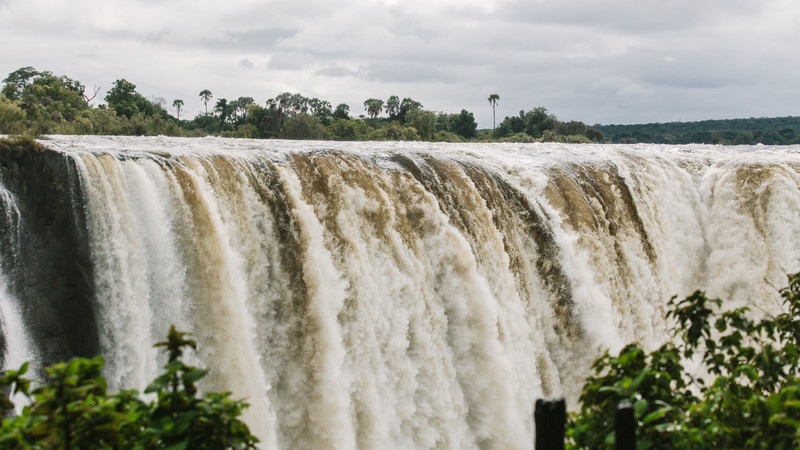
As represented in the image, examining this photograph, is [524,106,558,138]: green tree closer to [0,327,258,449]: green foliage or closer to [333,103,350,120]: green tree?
[333,103,350,120]: green tree

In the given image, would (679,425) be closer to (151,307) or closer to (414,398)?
(151,307)

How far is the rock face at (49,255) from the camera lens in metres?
8.38

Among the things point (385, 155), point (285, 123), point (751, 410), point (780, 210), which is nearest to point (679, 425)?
point (751, 410)

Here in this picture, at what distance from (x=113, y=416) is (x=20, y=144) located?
7.54 m

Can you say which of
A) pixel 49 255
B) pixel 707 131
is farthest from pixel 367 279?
pixel 707 131

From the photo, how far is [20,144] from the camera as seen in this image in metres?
9.19

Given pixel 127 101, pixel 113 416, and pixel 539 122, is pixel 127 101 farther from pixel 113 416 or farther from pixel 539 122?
pixel 113 416

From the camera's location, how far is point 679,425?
3.30 metres

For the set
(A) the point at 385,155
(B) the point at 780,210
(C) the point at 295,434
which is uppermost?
(A) the point at 385,155

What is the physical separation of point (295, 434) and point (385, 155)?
5368 millimetres

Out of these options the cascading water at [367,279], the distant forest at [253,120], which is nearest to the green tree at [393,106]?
the distant forest at [253,120]

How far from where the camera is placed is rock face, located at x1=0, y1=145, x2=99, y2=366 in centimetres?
838

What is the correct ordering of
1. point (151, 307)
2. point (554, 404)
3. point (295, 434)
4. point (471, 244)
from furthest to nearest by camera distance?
1. point (471, 244)
2. point (295, 434)
3. point (151, 307)
4. point (554, 404)

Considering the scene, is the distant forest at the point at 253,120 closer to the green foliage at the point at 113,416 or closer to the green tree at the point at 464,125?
the green tree at the point at 464,125
